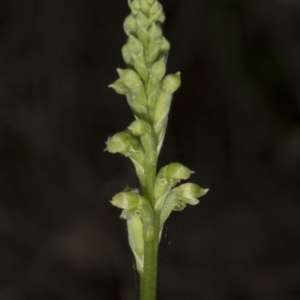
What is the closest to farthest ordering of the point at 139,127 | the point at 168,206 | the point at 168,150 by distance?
the point at 139,127 → the point at 168,206 → the point at 168,150

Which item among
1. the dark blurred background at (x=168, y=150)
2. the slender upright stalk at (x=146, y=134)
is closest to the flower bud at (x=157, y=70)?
the slender upright stalk at (x=146, y=134)

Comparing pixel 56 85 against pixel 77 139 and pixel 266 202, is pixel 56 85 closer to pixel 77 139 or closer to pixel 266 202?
pixel 77 139

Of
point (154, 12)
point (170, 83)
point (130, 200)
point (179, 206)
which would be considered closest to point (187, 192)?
point (179, 206)

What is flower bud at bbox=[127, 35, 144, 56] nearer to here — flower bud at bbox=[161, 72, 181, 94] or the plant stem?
flower bud at bbox=[161, 72, 181, 94]

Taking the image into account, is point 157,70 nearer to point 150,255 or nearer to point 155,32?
point 155,32

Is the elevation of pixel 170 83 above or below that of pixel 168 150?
below

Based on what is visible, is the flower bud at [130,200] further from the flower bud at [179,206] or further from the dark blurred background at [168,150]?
the dark blurred background at [168,150]

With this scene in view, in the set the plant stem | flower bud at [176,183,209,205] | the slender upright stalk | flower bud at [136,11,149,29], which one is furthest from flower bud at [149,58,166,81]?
the plant stem
